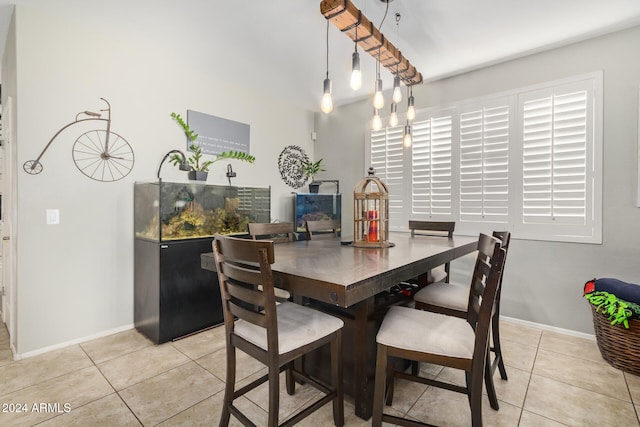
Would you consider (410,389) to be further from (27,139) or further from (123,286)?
(27,139)

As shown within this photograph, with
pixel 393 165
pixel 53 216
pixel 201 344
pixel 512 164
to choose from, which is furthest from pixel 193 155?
pixel 512 164

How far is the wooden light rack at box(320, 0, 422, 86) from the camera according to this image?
177cm

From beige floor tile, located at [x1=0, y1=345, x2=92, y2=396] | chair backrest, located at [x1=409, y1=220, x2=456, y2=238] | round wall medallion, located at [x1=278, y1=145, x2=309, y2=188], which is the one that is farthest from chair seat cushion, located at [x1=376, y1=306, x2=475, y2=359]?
round wall medallion, located at [x1=278, y1=145, x2=309, y2=188]

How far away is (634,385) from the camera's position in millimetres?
2041

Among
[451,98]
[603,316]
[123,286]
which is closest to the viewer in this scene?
[603,316]

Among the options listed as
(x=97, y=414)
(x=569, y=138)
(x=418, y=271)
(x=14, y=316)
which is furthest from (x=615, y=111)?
(x=14, y=316)

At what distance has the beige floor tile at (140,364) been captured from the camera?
2.11 metres

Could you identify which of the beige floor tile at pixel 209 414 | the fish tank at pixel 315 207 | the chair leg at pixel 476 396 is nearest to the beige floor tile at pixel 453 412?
the chair leg at pixel 476 396

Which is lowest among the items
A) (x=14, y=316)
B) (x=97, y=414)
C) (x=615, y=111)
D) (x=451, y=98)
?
(x=97, y=414)

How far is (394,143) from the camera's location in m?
3.94

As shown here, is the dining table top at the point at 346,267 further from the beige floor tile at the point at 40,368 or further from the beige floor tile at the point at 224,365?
the beige floor tile at the point at 40,368

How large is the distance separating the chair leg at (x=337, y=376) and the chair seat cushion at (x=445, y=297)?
73 cm

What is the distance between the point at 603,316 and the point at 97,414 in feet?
11.2

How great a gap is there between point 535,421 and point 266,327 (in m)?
1.58
